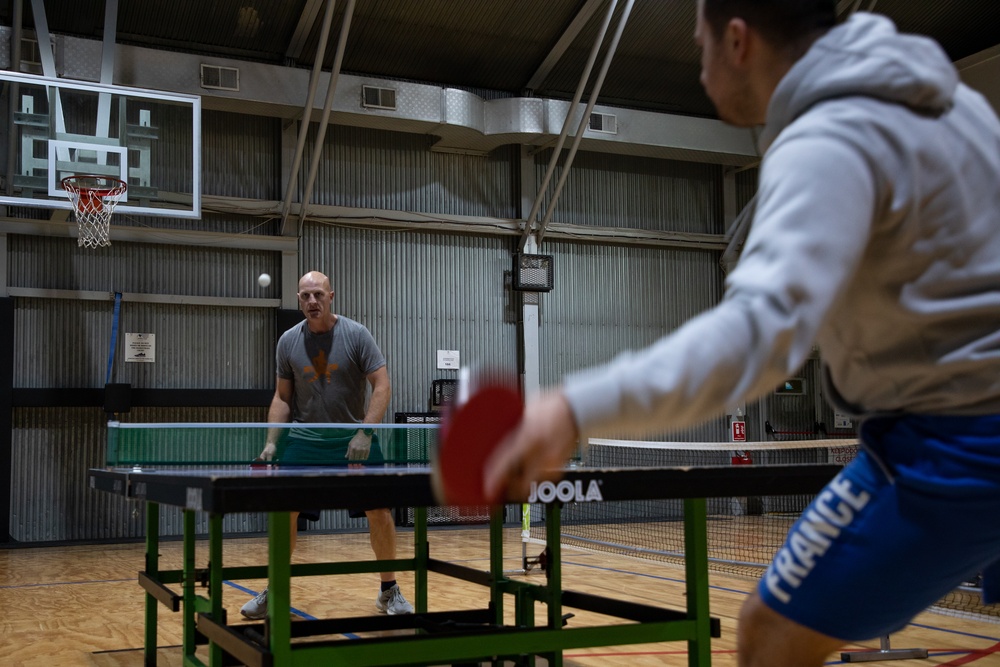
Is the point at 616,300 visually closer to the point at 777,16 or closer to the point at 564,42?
the point at 564,42

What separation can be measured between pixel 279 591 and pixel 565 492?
805 millimetres

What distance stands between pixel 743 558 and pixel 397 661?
6.27 metres

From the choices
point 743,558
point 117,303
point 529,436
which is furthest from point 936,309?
point 117,303

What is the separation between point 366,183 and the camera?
12203mm

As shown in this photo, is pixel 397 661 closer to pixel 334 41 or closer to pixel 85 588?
pixel 85 588

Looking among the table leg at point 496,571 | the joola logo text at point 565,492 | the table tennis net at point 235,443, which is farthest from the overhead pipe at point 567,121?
the joola logo text at point 565,492

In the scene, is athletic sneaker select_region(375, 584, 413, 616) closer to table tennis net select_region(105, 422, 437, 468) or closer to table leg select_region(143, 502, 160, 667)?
table tennis net select_region(105, 422, 437, 468)

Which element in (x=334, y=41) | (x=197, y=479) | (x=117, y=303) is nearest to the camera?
(x=197, y=479)

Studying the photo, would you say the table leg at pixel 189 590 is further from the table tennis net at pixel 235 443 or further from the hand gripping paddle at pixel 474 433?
the hand gripping paddle at pixel 474 433

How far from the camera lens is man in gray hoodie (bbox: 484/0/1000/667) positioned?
1.06 m

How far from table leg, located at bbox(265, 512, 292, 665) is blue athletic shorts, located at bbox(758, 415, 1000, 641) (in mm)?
1400

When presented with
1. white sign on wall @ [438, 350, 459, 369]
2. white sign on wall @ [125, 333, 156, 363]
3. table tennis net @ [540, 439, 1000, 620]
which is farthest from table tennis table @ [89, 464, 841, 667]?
white sign on wall @ [438, 350, 459, 369]

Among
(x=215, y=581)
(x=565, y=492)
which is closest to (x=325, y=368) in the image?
(x=215, y=581)

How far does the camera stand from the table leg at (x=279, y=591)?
2475mm
